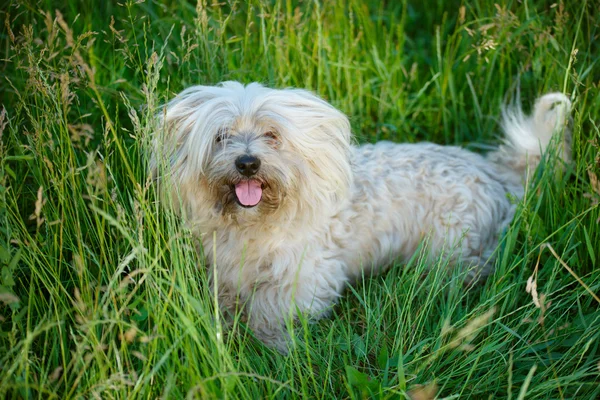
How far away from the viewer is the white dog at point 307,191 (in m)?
2.93

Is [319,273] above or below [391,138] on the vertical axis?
below

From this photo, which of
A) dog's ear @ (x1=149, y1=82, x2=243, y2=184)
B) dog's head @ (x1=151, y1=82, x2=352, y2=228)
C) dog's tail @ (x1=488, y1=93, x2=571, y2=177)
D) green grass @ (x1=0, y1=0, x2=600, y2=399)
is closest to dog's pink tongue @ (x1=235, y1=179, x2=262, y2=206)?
dog's head @ (x1=151, y1=82, x2=352, y2=228)

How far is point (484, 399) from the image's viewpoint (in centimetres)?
255

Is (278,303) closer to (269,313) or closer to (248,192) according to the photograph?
(269,313)

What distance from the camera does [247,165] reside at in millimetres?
2791

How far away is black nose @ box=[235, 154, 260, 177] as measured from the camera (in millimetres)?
2791

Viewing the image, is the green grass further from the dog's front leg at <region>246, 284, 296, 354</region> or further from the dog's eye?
the dog's eye

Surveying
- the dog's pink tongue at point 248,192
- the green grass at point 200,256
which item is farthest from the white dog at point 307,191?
the green grass at point 200,256

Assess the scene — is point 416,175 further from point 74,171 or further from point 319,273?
point 74,171

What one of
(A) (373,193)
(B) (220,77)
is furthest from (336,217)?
(B) (220,77)

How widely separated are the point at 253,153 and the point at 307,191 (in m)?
0.38

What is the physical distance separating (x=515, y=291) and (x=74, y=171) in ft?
7.05

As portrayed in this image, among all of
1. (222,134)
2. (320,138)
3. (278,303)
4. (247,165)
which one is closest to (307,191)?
(320,138)

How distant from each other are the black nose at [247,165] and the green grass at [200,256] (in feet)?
1.33
